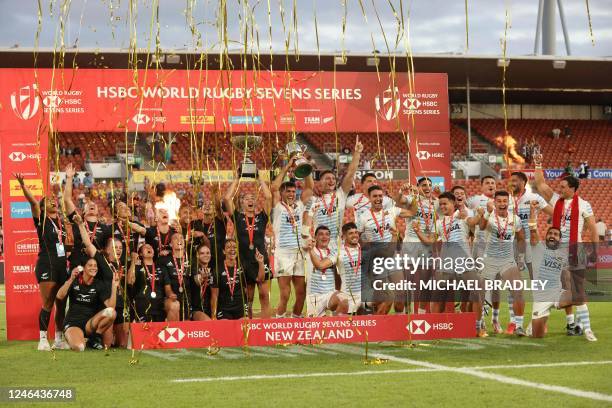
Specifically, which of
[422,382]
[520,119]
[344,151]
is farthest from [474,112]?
[422,382]

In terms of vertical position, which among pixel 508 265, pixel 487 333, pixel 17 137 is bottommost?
pixel 487 333

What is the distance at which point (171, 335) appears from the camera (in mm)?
10461

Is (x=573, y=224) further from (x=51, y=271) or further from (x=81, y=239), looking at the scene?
(x=51, y=271)

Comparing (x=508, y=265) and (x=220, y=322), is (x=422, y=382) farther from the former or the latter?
(x=508, y=265)

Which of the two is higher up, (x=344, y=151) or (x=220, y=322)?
(x=344, y=151)

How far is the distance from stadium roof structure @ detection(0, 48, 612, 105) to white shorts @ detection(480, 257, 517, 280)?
1883 cm

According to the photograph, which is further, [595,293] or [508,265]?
[595,293]

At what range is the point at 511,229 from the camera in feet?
38.7

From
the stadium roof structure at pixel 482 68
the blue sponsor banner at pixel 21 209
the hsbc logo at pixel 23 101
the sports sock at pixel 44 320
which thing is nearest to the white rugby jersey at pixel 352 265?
the sports sock at pixel 44 320

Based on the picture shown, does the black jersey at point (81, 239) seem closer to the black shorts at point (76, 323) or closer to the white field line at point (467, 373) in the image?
the black shorts at point (76, 323)

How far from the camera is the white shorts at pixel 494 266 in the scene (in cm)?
1162

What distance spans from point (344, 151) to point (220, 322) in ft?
95.7

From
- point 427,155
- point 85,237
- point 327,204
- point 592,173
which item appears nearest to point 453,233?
point 327,204

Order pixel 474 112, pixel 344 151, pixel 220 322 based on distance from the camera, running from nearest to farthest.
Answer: pixel 220 322 → pixel 344 151 → pixel 474 112
